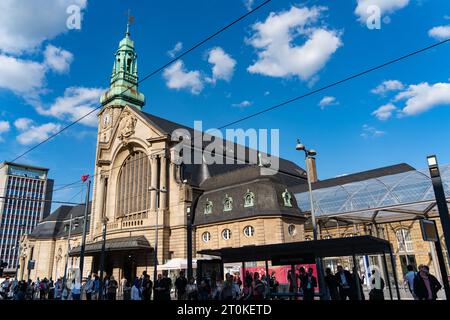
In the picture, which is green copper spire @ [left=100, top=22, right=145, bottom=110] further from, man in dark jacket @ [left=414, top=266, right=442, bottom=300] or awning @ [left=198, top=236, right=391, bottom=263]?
man in dark jacket @ [left=414, top=266, right=442, bottom=300]

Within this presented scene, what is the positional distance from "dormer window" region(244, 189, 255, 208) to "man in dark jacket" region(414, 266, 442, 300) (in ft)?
79.0

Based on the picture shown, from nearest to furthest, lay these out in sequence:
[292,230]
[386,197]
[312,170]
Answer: [386,197] → [292,230] → [312,170]

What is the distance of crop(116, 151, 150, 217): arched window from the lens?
43.4 m

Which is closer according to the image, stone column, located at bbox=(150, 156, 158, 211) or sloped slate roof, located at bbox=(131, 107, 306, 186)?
stone column, located at bbox=(150, 156, 158, 211)

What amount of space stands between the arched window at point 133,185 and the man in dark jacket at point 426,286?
3391 centimetres

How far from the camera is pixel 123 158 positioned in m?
48.1

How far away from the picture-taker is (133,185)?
45188mm

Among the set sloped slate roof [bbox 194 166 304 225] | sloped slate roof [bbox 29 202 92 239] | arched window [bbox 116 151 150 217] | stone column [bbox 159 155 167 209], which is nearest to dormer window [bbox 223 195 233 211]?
sloped slate roof [bbox 194 166 304 225]

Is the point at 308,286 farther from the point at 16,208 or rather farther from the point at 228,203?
the point at 16,208

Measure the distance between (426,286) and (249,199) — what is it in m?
24.9

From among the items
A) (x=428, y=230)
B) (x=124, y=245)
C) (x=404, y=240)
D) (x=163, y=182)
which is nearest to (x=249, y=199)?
(x=163, y=182)

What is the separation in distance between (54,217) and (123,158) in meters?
33.2
